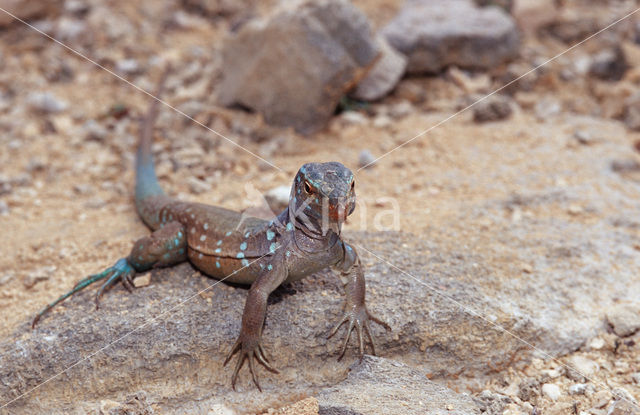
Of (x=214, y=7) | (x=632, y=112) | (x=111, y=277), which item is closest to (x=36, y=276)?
(x=111, y=277)

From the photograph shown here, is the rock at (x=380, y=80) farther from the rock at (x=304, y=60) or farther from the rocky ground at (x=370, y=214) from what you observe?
the rock at (x=304, y=60)

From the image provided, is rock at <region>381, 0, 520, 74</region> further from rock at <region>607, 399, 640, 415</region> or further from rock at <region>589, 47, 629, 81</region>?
rock at <region>607, 399, 640, 415</region>

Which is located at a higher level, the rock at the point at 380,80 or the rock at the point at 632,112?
the rock at the point at 380,80

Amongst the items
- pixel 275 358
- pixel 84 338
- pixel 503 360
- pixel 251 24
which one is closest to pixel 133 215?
pixel 84 338

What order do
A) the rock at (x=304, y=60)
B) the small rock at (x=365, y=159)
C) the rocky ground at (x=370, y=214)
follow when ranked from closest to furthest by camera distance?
the rocky ground at (x=370, y=214) < the small rock at (x=365, y=159) < the rock at (x=304, y=60)

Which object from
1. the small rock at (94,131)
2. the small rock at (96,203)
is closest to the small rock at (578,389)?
the small rock at (96,203)

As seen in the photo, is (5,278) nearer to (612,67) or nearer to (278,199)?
(278,199)

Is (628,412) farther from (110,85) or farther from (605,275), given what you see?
(110,85)

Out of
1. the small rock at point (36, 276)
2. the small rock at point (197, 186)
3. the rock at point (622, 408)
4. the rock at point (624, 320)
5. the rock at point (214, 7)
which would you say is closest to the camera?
the rock at point (622, 408)

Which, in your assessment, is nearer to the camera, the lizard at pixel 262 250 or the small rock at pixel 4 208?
the lizard at pixel 262 250
